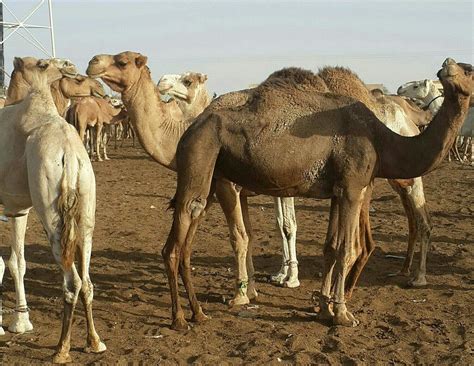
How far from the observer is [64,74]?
675 cm

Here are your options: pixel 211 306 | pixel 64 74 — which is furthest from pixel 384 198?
pixel 64 74

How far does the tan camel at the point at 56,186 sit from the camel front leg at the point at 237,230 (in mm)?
1878

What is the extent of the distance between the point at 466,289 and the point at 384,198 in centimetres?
754

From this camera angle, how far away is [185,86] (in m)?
9.80

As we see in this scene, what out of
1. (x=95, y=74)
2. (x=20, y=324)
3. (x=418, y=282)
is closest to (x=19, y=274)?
(x=20, y=324)

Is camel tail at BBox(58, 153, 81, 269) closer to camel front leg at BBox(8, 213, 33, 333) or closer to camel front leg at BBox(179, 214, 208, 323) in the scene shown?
camel front leg at BBox(8, 213, 33, 333)

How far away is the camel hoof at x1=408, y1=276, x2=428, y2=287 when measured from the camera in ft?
25.7

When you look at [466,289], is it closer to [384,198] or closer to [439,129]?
[439,129]

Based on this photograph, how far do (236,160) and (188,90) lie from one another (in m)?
3.69

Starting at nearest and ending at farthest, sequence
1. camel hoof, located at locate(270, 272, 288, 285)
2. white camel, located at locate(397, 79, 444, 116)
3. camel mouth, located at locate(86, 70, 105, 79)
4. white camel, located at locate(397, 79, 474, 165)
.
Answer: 1. camel mouth, located at locate(86, 70, 105, 79)
2. camel hoof, located at locate(270, 272, 288, 285)
3. white camel, located at locate(397, 79, 474, 165)
4. white camel, located at locate(397, 79, 444, 116)

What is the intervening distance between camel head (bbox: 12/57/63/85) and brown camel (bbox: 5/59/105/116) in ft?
1.12

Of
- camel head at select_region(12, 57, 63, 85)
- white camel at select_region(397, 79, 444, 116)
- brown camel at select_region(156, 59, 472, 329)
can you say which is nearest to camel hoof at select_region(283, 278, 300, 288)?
brown camel at select_region(156, 59, 472, 329)

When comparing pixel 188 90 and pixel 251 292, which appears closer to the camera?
pixel 251 292

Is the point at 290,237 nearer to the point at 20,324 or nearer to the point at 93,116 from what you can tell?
the point at 20,324
